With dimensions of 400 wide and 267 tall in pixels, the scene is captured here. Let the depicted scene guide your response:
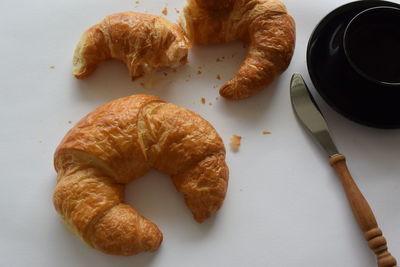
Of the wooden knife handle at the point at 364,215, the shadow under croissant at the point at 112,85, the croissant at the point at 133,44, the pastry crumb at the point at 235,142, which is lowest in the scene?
the wooden knife handle at the point at 364,215

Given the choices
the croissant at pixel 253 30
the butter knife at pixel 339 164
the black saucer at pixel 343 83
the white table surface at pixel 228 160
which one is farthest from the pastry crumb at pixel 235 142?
the black saucer at pixel 343 83

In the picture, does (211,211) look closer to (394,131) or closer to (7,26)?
(394,131)

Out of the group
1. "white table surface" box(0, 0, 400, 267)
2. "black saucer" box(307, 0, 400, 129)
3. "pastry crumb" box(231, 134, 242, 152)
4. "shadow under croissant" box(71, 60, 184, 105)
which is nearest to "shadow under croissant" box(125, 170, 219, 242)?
"white table surface" box(0, 0, 400, 267)

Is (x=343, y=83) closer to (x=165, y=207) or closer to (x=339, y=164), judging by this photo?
(x=339, y=164)

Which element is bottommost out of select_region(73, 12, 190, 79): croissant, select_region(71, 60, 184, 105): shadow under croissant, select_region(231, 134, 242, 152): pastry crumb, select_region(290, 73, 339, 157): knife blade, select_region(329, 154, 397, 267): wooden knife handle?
select_region(329, 154, 397, 267): wooden knife handle

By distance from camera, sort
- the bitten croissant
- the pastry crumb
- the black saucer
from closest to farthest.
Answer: the bitten croissant < the black saucer < the pastry crumb

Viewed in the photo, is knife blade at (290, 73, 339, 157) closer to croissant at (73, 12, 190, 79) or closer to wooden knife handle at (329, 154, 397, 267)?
wooden knife handle at (329, 154, 397, 267)

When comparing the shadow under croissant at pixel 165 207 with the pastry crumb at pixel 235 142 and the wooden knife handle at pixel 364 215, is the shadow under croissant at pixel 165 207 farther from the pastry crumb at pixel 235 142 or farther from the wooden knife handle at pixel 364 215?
the wooden knife handle at pixel 364 215
